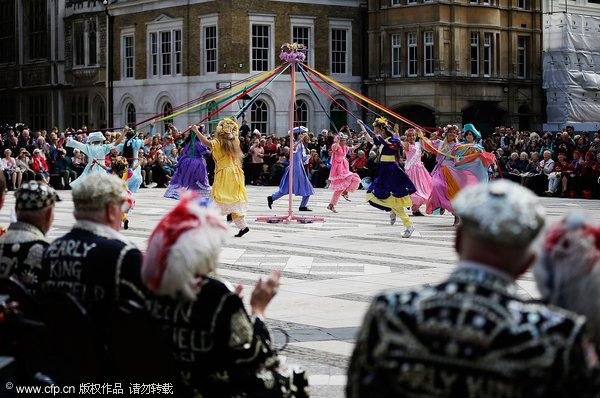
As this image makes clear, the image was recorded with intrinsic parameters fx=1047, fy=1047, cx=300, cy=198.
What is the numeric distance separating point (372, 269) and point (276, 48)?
1168 inches

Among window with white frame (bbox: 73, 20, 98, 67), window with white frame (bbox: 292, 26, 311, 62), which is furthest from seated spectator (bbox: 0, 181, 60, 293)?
window with white frame (bbox: 73, 20, 98, 67)

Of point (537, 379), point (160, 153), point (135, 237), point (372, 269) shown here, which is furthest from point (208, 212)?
point (160, 153)

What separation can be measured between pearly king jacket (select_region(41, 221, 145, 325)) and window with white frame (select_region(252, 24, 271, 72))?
36570 millimetres

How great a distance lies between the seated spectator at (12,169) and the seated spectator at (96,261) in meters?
23.9

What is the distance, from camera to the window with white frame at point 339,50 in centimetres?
4284

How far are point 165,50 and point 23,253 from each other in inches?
1537

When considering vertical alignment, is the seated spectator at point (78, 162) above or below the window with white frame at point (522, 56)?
below

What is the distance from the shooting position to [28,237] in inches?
→ 212

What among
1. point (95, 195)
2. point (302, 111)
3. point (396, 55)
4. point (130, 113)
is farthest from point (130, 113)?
point (95, 195)

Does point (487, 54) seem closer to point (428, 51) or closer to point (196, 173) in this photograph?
point (428, 51)

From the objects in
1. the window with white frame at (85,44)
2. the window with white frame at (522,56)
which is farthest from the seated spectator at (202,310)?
the window with white frame at (85,44)

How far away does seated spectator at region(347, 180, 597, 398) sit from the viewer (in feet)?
9.78

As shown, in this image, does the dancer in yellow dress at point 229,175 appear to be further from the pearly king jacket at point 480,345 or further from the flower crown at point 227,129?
the pearly king jacket at point 480,345

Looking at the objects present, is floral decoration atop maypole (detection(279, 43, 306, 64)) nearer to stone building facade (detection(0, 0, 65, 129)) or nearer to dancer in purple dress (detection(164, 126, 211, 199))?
dancer in purple dress (detection(164, 126, 211, 199))
